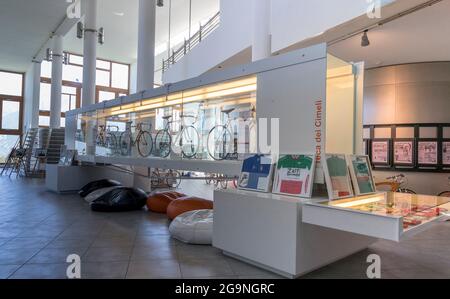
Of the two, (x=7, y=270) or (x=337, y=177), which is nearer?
(x=7, y=270)

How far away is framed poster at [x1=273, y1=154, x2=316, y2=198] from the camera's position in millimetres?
3258

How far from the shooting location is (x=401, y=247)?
447cm

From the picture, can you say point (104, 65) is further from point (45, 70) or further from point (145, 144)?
point (145, 144)

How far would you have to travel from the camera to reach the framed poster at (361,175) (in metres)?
3.57

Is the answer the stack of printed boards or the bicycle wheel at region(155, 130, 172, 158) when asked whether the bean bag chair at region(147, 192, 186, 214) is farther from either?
the stack of printed boards

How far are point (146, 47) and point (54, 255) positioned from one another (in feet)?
20.6

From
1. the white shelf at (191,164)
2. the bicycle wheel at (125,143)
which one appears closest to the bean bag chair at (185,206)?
the white shelf at (191,164)

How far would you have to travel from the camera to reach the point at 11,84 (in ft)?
63.4

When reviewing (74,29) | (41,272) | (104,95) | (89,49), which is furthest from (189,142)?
(104,95)

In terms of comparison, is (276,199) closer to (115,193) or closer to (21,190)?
(115,193)

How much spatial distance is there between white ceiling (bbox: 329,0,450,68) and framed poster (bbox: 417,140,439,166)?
2007 mm

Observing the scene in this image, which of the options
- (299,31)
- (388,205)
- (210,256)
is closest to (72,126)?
(299,31)

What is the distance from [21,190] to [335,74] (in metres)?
8.91

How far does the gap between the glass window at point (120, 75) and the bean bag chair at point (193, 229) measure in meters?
18.1
